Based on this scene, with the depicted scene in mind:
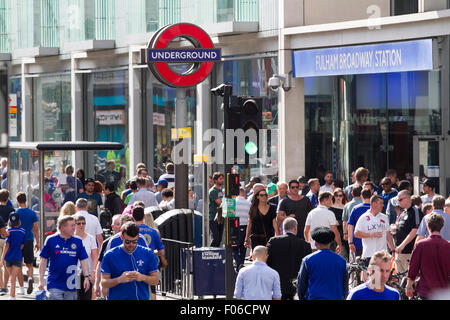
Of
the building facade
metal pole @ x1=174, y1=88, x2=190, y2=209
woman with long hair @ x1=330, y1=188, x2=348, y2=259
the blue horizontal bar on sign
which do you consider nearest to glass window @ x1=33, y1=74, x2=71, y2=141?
the building facade

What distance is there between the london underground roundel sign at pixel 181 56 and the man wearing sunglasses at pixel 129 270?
25.3ft

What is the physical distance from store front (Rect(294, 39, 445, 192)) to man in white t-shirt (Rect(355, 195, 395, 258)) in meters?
8.90

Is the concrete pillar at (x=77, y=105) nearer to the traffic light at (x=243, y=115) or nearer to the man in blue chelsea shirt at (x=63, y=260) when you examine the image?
the traffic light at (x=243, y=115)

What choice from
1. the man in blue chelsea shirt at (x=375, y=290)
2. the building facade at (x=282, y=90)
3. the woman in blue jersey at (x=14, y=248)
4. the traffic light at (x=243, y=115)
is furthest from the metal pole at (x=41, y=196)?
the man in blue chelsea shirt at (x=375, y=290)

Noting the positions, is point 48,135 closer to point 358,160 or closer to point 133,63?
point 133,63

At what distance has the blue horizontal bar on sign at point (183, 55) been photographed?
57.7 ft

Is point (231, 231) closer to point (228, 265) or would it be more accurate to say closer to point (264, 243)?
point (228, 265)

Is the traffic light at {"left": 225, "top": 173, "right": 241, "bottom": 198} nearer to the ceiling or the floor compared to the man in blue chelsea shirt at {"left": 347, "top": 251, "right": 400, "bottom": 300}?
nearer to the ceiling

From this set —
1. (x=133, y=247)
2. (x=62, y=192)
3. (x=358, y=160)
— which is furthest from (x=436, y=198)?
(x=358, y=160)

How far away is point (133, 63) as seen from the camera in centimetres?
3191

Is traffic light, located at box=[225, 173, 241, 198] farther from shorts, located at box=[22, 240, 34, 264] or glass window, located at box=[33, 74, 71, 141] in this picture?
glass window, located at box=[33, 74, 71, 141]

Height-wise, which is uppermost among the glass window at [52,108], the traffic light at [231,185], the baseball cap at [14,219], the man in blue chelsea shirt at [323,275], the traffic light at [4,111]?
the glass window at [52,108]

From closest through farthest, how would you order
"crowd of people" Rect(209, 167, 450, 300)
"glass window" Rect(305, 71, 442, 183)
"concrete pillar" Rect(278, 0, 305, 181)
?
"crowd of people" Rect(209, 167, 450, 300), "glass window" Rect(305, 71, 442, 183), "concrete pillar" Rect(278, 0, 305, 181)

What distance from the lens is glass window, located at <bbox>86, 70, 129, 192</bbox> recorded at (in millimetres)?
32656
